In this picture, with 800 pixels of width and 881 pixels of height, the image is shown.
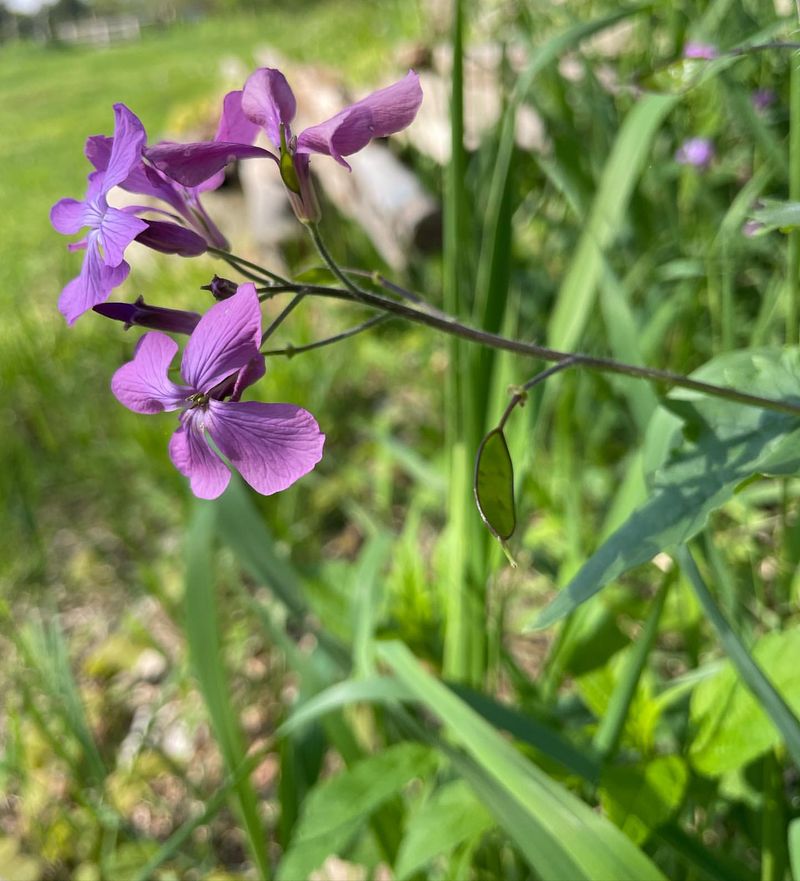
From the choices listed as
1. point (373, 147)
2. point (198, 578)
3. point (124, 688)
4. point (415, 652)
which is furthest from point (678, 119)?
point (373, 147)

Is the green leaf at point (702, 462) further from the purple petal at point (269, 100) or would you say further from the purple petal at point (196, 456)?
the purple petal at point (269, 100)

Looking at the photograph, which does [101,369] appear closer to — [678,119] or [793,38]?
[678,119]

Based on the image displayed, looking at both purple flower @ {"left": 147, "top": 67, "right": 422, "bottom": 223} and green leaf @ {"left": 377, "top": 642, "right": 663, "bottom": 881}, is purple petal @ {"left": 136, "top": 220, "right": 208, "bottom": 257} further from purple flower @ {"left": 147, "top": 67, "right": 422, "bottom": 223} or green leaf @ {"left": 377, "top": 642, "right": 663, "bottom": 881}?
green leaf @ {"left": 377, "top": 642, "right": 663, "bottom": 881}

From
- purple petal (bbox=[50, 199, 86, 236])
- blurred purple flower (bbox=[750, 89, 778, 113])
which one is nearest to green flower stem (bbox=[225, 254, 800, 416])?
purple petal (bbox=[50, 199, 86, 236])

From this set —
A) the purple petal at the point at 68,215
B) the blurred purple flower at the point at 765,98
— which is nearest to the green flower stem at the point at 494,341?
the purple petal at the point at 68,215

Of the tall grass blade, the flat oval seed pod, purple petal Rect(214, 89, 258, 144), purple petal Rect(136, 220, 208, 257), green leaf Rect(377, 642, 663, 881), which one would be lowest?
green leaf Rect(377, 642, 663, 881)

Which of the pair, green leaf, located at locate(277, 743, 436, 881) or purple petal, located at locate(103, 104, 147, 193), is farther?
green leaf, located at locate(277, 743, 436, 881)
